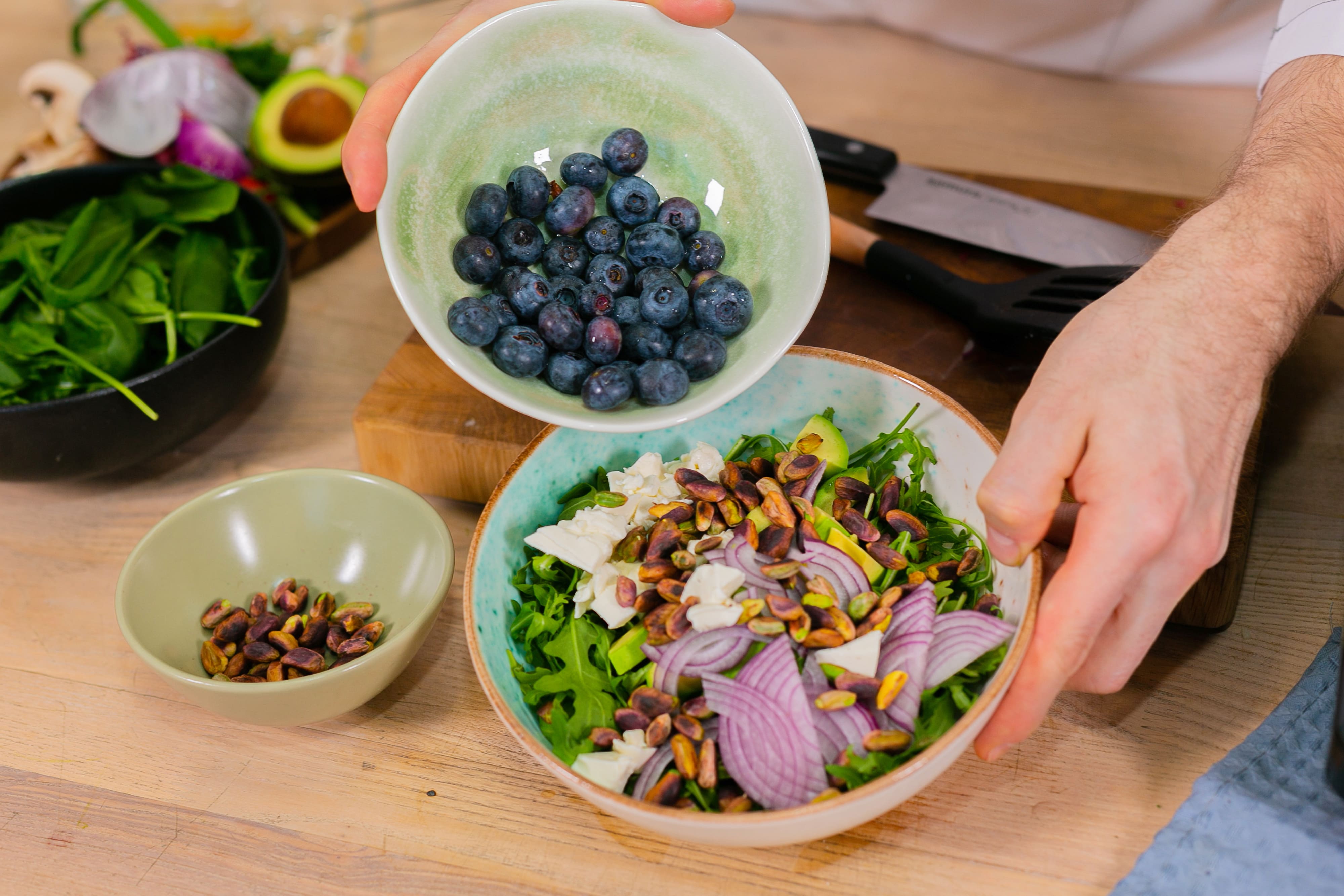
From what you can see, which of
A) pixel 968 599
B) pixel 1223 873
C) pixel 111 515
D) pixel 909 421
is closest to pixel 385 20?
pixel 111 515

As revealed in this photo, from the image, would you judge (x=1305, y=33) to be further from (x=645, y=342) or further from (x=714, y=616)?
(x=714, y=616)

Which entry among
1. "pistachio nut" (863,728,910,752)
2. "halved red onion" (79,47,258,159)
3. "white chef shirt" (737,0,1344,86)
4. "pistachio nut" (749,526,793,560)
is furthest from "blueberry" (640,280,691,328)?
"white chef shirt" (737,0,1344,86)

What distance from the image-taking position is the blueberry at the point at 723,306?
0.94 meters

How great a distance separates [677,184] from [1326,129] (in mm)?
738

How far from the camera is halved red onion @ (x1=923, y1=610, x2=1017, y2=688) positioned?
0.82 meters

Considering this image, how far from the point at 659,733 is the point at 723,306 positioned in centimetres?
41

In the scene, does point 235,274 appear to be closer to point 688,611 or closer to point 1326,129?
point 688,611

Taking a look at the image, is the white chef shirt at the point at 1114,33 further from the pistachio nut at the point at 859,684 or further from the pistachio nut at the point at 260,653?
the pistachio nut at the point at 260,653

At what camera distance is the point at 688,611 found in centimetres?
87

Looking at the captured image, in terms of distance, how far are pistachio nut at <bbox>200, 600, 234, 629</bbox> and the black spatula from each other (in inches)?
33.6

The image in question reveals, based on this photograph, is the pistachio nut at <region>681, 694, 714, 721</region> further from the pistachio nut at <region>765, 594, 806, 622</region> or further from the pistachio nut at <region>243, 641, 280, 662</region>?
the pistachio nut at <region>243, 641, 280, 662</region>

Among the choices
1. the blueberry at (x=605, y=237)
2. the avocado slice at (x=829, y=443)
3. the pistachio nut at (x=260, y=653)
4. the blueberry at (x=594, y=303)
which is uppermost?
A: the blueberry at (x=605, y=237)

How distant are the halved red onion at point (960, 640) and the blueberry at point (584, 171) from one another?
57 centimetres

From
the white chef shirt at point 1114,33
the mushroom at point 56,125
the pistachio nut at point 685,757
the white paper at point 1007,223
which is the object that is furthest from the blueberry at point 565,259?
the white chef shirt at point 1114,33
